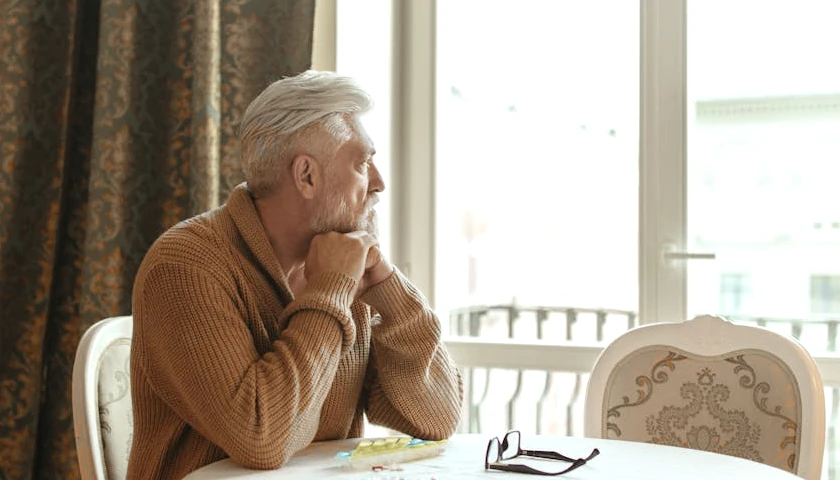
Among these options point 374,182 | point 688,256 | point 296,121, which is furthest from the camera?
point 688,256

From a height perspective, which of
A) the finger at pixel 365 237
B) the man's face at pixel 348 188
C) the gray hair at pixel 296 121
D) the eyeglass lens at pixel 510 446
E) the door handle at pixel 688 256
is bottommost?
the eyeglass lens at pixel 510 446

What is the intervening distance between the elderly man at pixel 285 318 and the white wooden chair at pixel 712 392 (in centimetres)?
42

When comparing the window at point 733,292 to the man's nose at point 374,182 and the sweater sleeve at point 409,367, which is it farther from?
the man's nose at point 374,182

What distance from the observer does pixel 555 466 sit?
145 cm

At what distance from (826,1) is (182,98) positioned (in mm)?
1919

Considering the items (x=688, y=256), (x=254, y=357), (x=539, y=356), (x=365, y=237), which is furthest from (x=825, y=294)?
(x=254, y=357)

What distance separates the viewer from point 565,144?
3000 mm

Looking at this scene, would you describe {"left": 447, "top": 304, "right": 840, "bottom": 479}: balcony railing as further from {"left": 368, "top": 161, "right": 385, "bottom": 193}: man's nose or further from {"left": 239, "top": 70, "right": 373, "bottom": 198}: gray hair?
{"left": 239, "top": 70, "right": 373, "bottom": 198}: gray hair

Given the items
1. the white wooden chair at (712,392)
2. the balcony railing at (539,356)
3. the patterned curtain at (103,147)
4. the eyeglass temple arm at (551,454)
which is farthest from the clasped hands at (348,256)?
the balcony railing at (539,356)

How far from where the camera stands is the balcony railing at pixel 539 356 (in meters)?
2.73

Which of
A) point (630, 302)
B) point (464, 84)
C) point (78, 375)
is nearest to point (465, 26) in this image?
point (464, 84)

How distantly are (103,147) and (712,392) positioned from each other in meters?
1.78

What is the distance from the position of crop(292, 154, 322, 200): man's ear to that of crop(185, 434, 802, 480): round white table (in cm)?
49

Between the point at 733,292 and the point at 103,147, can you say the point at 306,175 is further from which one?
the point at 733,292
